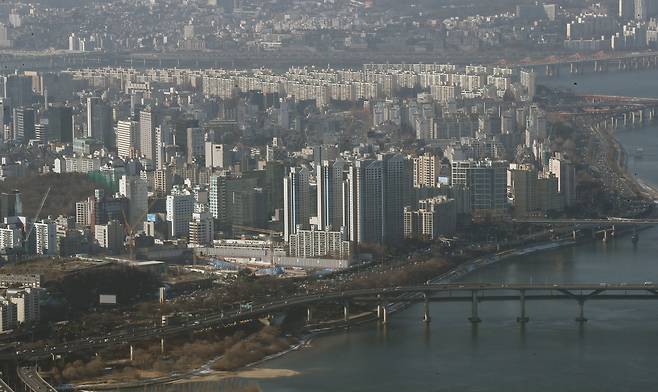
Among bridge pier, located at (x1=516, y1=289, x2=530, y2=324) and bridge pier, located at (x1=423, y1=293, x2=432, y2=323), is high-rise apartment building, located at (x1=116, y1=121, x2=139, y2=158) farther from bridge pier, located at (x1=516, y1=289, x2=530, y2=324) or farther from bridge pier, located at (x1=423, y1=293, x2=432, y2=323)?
bridge pier, located at (x1=516, y1=289, x2=530, y2=324)

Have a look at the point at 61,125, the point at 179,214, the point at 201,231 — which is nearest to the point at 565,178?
the point at 179,214

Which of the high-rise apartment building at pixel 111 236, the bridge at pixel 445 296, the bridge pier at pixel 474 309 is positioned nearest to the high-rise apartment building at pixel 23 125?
the high-rise apartment building at pixel 111 236

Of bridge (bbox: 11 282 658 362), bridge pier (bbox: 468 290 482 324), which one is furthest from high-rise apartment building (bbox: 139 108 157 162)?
bridge pier (bbox: 468 290 482 324)

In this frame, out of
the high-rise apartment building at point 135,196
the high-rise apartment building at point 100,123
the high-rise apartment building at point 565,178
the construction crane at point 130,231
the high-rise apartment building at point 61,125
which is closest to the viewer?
the construction crane at point 130,231

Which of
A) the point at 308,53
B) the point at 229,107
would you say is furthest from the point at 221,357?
the point at 308,53

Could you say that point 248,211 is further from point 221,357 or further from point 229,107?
point 229,107

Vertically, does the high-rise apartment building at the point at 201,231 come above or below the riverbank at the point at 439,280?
above

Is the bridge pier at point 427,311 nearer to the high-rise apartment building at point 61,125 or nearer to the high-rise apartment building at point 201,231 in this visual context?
the high-rise apartment building at point 201,231
